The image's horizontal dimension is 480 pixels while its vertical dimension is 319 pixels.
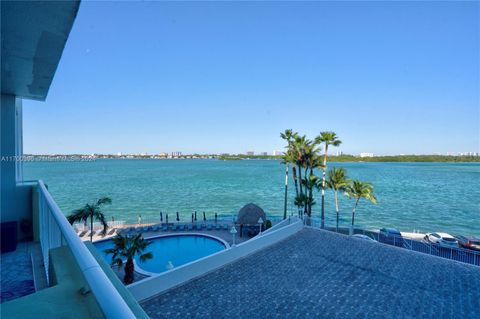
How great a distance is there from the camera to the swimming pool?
538 inches

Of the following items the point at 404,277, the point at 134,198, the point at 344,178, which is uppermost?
the point at 344,178

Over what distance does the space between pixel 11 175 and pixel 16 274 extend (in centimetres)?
295

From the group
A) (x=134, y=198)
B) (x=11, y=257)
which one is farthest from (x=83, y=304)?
(x=134, y=198)

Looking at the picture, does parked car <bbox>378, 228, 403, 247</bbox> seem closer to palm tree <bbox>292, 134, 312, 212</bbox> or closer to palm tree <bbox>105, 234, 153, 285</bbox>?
palm tree <bbox>292, 134, 312, 212</bbox>

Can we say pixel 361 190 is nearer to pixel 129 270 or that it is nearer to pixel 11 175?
pixel 129 270

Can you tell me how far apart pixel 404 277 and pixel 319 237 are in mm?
3585

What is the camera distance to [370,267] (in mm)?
7543

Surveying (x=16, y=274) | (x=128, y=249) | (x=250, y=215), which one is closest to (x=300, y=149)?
(x=250, y=215)

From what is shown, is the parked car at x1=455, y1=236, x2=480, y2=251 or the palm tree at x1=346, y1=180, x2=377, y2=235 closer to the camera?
the parked car at x1=455, y1=236, x2=480, y2=251

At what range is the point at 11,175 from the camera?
219 inches

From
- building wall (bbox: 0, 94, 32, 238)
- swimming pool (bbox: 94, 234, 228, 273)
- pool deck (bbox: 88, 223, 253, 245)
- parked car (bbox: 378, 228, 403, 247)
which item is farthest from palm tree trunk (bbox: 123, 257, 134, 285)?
parked car (bbox: 378, 228, 403, 247)

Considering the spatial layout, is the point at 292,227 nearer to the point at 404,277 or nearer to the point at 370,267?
the point at 370,267

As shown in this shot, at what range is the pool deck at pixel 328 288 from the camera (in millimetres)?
5195

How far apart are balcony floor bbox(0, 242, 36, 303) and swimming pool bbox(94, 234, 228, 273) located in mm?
9158
